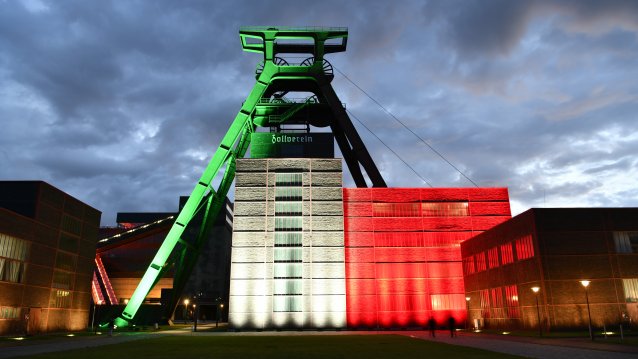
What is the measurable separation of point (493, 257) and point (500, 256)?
2464 millimetres

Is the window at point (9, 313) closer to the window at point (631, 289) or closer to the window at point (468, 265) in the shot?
the window at point (468, 265)

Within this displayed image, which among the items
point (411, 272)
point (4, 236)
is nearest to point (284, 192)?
point (411, 272)

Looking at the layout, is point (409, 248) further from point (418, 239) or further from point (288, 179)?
point (288, 179)

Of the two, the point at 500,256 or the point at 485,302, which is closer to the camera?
the point at 500,256

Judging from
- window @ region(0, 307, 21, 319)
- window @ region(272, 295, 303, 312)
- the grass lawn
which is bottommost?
the grass lawn

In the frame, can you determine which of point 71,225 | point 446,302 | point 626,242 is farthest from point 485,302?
point 71,225

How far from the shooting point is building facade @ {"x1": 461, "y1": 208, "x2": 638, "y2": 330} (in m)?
35.1

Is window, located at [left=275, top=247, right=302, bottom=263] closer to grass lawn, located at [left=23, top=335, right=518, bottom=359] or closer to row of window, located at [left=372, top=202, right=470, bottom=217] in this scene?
row of window, located at [left=372, top=202, right=470, bottom=217]

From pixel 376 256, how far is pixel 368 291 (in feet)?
13.7

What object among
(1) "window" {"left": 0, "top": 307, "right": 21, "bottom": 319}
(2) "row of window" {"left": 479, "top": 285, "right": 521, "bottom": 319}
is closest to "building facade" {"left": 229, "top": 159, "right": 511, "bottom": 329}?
(2) "row of window" {"left": 479, "top": 285, "right": 521, "bottom": 319}

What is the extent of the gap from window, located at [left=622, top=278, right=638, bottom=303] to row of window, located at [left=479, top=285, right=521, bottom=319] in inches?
317

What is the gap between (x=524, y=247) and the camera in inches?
1540

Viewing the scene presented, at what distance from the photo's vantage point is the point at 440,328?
55.2m

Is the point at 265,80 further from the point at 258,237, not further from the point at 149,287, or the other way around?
the point at 149,287
